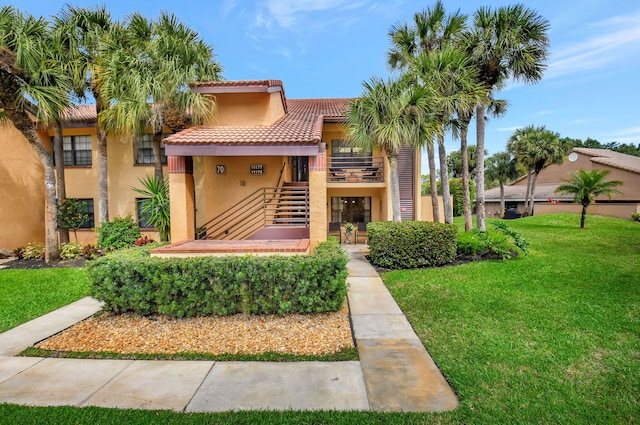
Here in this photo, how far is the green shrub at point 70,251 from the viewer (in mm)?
11523

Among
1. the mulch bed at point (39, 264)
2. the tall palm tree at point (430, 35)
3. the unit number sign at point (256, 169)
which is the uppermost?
the tall palm tree at point (430, 35)

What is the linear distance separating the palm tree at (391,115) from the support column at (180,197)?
605cm

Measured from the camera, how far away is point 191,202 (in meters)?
9.27

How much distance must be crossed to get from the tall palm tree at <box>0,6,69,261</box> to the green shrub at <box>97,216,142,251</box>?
434 cm

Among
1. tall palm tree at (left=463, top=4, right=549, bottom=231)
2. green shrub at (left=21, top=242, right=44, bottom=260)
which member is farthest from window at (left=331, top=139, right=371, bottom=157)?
green shrub at (left=21, top=242, right=44, bottom=260)

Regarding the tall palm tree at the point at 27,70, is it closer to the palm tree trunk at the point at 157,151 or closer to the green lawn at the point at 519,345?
the palm tree trunk at the point at 157,151

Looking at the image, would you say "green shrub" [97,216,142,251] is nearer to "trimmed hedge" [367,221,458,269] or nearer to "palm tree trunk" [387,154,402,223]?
"trimmed hedge" [367,221,458,269]

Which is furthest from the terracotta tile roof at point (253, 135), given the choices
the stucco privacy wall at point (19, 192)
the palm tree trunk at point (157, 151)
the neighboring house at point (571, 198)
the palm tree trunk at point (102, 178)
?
the neighboring house at point (571, 198)

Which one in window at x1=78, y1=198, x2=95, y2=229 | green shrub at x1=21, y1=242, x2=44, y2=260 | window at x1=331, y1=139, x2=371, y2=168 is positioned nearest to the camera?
green shrub at x1=21, y1=242, x2=44, y2=260

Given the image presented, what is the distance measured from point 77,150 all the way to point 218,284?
1346cm

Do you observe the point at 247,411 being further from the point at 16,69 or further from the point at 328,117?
the point at 16,69

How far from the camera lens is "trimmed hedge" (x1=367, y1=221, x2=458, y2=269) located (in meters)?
9.60

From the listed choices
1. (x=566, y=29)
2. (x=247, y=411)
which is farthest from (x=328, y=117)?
(x=247, y=411)

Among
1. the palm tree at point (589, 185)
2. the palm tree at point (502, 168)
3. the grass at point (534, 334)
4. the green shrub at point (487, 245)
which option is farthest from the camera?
the palm tree at point (502, 168)
